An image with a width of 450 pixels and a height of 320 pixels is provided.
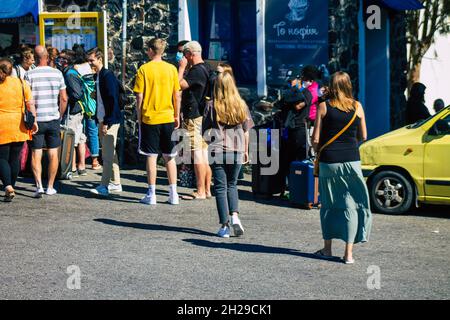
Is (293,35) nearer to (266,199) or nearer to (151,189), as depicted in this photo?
(266,199)

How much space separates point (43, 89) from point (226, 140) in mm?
3533

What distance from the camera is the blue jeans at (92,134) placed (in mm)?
15531

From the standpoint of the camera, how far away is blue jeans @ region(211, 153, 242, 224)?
10.8 m

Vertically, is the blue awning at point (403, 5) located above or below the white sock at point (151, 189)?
above

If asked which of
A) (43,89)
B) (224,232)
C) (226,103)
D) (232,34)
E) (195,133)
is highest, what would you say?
(232,34)

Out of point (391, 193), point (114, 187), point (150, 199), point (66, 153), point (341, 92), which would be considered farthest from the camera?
point (66, 153)

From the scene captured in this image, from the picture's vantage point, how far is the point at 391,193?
1250 centimetres

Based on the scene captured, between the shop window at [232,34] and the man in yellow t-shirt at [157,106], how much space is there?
3959 millimetres

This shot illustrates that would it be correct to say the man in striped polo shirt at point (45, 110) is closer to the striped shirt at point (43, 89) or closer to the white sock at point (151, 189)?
the striped shirt at point (43, 89)

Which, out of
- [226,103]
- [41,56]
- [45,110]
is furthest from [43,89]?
[226,103]

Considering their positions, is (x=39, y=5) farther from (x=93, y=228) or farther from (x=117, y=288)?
(x=117, y=288)

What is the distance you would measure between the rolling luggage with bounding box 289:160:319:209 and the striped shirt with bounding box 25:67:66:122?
3312 mm

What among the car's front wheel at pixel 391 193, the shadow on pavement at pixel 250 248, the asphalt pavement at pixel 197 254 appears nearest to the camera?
the asphalt pavement at pixel 197 254

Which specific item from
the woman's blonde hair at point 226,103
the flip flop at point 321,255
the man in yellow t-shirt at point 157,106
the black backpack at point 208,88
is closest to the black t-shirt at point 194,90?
the black backpack at point 208,88
